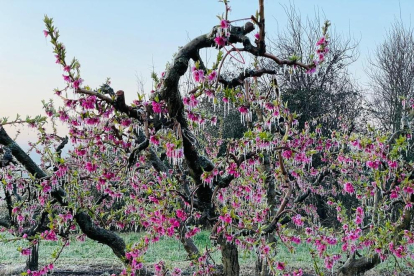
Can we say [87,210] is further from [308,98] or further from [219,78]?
[308,98]

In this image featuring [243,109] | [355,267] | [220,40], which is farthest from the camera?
[355,267]

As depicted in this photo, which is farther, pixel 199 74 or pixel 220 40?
pixel 199 74

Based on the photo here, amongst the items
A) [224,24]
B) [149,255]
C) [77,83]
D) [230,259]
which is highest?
[224,24]

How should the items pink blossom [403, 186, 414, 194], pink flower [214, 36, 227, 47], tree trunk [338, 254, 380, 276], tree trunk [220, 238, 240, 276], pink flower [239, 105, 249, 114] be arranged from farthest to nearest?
1. tree trunk [338, 254, 380, 276]
2. pink blossom [403, 186, 414, 194]
3. tree trunk [220, 238, 240, 276]
4. pink flower [239, 105, 249, 114]
5. pink flower [214, 36, 227, 47]

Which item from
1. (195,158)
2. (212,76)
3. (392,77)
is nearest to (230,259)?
(195,158)

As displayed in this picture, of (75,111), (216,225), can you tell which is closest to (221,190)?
(216,225)

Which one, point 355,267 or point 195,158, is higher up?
point 195,158

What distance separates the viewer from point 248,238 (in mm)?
3609

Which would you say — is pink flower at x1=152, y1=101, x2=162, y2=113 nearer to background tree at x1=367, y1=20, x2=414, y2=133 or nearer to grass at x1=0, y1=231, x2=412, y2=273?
grass at x1=0, y1=231, x2=412, y2=273

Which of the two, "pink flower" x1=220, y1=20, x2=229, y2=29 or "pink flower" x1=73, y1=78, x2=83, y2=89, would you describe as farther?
"pink flower" x1=73, y1=78, x2=83, y2=89

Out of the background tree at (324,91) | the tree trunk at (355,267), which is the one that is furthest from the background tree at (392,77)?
the tree trunk at (355,267)

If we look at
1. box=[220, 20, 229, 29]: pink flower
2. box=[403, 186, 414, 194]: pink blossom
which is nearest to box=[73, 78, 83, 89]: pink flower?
box=[220, 20, 229, 29]: pink flower

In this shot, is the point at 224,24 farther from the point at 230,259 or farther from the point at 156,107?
the point at 230,259

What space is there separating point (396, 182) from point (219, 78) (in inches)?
114
